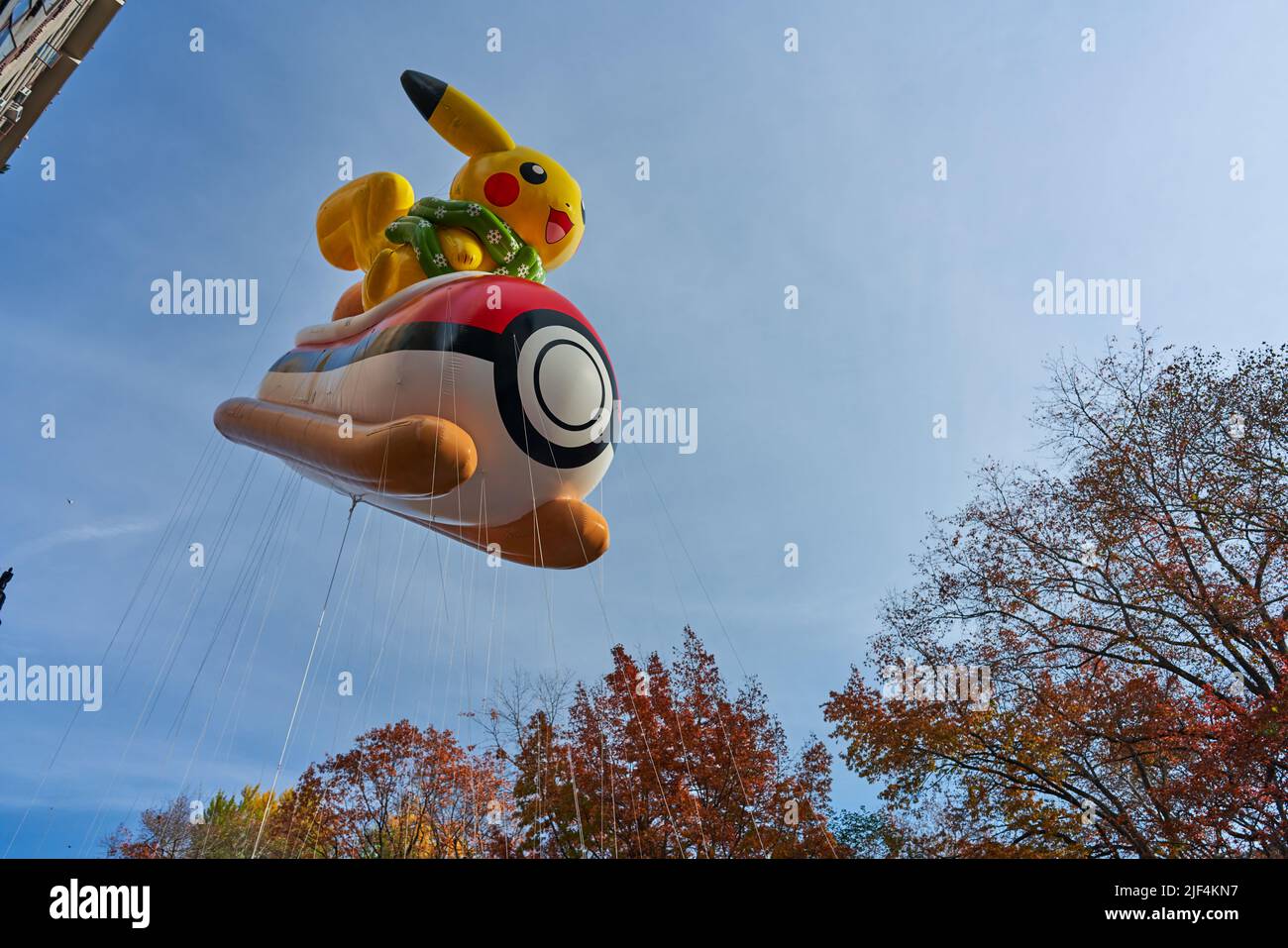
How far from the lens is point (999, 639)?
46.2ft

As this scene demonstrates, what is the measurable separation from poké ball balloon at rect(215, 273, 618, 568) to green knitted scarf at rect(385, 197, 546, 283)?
989 mm

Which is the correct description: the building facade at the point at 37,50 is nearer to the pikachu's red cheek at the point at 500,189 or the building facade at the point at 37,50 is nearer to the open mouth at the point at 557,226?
the pikachu's red cheek at the point at 500,189

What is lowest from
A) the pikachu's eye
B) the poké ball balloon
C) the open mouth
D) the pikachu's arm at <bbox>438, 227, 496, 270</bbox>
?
the poké ball balloon

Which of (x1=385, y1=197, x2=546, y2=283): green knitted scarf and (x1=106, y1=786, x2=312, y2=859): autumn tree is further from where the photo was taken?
(x1=106, y1=786, x2=312, y2=859): autumn tree

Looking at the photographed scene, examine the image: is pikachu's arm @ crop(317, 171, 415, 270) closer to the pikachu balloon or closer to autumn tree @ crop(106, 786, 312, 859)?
the pikachu balloon

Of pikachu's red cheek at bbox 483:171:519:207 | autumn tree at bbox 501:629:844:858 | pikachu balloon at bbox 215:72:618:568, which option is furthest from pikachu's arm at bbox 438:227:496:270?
autumn tree at bbox 501:629:844:858

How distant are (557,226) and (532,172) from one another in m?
0.79

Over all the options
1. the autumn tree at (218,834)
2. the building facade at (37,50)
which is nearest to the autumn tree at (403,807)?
the autumn tree at (218,834)

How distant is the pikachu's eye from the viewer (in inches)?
429

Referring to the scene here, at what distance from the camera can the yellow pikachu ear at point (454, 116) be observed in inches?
436

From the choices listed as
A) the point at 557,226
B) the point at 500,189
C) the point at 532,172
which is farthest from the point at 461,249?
the point at 532,172
